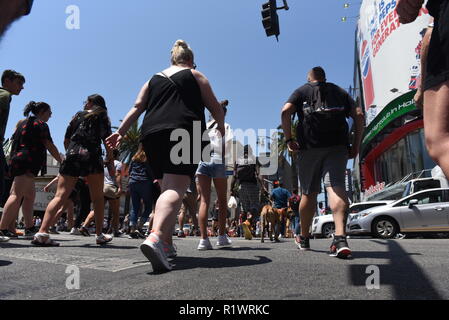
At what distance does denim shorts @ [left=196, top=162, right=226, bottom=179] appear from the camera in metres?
4.30

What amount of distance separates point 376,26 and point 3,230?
31.1 m

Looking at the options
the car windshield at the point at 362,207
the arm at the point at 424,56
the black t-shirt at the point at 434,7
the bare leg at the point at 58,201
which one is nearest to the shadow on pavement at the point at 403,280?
the arm at the point at 424,56

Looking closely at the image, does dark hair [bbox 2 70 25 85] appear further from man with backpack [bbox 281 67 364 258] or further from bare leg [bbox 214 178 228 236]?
man with backpack [bbox 281 67 364 258]

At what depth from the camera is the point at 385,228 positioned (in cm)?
1144

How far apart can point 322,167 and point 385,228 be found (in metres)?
9.19

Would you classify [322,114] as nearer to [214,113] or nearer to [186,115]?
[214,113]

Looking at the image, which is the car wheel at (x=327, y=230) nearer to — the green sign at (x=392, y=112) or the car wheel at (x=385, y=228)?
the car wheel at (x=385, y=228)

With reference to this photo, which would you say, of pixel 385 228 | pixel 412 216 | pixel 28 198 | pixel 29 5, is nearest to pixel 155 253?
pixel 29 5

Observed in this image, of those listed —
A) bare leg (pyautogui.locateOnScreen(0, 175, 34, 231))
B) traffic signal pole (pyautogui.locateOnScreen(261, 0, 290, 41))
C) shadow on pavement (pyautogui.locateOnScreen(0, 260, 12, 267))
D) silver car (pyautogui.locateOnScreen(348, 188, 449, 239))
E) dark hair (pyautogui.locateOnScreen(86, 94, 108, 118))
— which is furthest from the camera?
silver car (pyautogui.locateOnScreen(348, 188, 449, 239))

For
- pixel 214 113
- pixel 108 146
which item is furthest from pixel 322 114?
pixel 108 146

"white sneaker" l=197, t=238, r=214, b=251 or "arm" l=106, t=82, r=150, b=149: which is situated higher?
"arm" l=106, t=82, r=150, b=149

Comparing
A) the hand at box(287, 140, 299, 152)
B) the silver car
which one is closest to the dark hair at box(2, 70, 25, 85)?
the hand at box(287, 140, 299, 152)

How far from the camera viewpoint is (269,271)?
7.09 ft

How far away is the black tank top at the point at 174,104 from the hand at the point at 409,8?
4.96 feet
